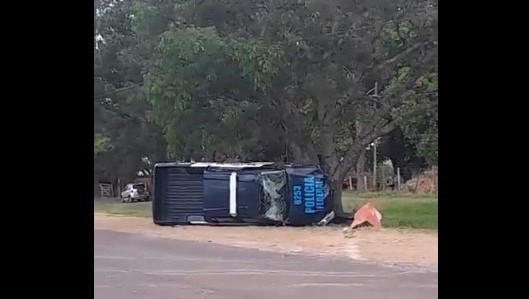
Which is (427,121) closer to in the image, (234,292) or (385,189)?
(385,189)

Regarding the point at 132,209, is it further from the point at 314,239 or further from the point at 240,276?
the point at 240,276

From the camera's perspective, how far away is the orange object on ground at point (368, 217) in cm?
835

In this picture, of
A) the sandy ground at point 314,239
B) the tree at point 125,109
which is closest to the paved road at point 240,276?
the sandy ground at point 314,239

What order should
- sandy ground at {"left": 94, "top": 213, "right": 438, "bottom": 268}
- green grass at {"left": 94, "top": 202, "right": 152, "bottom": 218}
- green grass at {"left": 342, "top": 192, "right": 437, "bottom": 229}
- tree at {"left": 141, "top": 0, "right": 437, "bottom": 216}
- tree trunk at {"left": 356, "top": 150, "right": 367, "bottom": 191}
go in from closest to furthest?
sandy ground at {"left": 94, "top": 213, "right": 438, "bottom": 268}
green grass at {"left": 342, "top": 192, "right": 437, "bottom": 229}
tree at {"left": 141, "top": 0, "right": 437, "bottom": 216}
green grass at {"left": 94, "top": 202, "right": 152, "bottom": 218}
tree trunk at {"left": 356, "top": 150, "right": 367, "bottom": 191}

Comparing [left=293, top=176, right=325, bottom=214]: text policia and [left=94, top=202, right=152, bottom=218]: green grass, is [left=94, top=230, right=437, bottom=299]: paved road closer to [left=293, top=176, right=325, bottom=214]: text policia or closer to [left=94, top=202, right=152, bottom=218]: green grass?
[left=293, top=176, right=325, bottom=214]: text policia

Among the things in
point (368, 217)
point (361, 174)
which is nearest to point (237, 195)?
point (368, 217)

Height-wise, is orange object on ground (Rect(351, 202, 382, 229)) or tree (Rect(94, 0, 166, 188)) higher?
tree (Rect(94, 0, 166, 188))

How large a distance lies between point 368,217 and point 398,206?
1.60 m

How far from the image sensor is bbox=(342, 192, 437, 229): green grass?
27.3ft

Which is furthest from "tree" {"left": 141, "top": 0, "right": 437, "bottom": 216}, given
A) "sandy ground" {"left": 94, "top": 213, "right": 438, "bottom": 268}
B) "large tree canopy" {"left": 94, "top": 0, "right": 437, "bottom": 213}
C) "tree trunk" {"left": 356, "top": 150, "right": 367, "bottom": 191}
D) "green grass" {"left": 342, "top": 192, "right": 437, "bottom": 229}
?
"tree trunk" {"left": 356, "top": 150, "right": 367, "bottom": 191}

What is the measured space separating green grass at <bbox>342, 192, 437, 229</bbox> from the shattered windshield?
1.10 meters

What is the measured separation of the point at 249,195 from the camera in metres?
8.51
